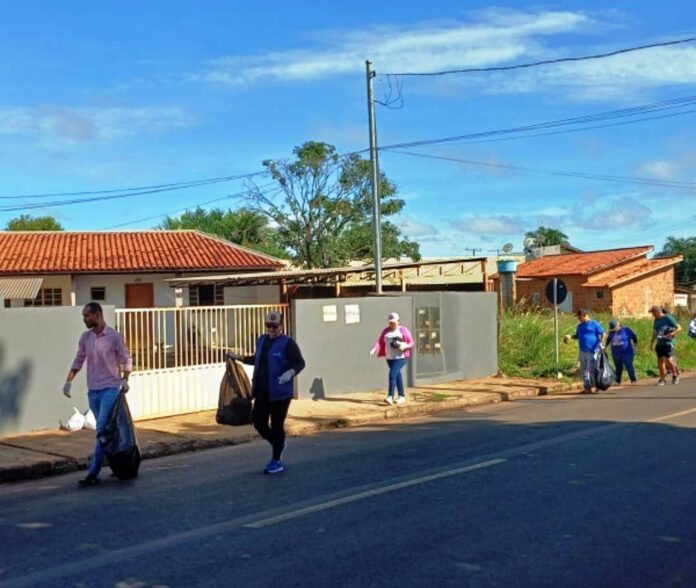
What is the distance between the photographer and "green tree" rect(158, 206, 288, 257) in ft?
150

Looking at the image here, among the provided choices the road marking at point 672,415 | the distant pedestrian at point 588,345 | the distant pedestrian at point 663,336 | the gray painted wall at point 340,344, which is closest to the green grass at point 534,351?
the distant pedestrian at point 663,336

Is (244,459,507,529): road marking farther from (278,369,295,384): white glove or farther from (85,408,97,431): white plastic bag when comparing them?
(85,408,97,431): white plastic bag

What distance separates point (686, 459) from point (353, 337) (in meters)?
7.91

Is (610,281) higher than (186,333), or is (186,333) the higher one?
(610,281)

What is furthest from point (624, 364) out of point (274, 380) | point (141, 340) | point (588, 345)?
point (274, 380)

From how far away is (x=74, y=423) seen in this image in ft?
37.2

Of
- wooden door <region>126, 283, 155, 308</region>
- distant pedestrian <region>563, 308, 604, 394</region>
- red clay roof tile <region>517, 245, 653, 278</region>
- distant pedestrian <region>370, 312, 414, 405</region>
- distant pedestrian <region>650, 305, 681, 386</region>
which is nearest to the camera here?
distant pedestrian <region>370, 312, 414, 405</region>

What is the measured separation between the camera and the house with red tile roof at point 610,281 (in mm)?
40125

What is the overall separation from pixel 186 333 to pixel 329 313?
3.01 metres

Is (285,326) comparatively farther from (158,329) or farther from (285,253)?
(285,253)

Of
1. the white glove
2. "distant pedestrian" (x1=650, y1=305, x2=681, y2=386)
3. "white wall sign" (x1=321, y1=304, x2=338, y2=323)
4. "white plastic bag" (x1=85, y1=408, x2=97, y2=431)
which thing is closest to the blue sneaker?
the white glove

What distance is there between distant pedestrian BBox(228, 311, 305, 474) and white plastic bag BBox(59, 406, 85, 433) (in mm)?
3975

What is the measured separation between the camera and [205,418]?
41.8 feet

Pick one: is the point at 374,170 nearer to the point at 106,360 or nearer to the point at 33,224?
the point at 106,360
